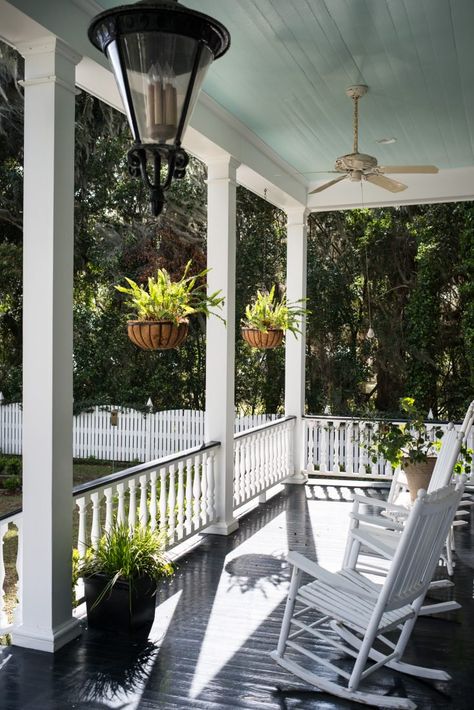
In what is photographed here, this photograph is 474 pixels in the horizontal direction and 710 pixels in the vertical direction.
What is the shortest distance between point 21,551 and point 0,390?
30.2ft

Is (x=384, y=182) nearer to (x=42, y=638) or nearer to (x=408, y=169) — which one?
(x=408, y=169)

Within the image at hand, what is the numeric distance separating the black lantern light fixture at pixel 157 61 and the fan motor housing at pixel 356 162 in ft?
10.6

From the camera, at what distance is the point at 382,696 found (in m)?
3.01

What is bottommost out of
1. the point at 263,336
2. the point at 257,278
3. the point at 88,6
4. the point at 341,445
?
the point at 341,445

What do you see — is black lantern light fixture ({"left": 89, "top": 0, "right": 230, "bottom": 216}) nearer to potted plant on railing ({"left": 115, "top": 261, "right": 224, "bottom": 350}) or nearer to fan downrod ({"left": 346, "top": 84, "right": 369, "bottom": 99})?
potted plant on railing ({"left": 115, "top": 261, "right": 224, "bottom": 350})

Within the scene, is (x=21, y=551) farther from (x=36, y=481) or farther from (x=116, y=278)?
(x=116, y=278)

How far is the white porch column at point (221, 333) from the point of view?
5.95 meters

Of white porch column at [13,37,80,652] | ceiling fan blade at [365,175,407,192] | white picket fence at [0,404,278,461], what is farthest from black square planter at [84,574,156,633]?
white picket fence at [0,404,278,461]

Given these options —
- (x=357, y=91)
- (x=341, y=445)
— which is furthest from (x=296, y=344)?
(x=357, y=91)

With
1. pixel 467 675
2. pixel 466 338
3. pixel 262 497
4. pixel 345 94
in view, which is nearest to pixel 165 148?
pixel 467 675

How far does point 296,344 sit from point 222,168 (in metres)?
2.94

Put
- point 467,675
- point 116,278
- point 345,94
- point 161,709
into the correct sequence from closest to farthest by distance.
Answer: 1. point 161,709
2. point 467,675
3. point 345,94
4. point 116,278

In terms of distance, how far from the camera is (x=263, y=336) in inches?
255

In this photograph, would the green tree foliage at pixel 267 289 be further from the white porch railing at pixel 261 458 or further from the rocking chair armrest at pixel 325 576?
the rocking chair armrest at pixel 325 576
